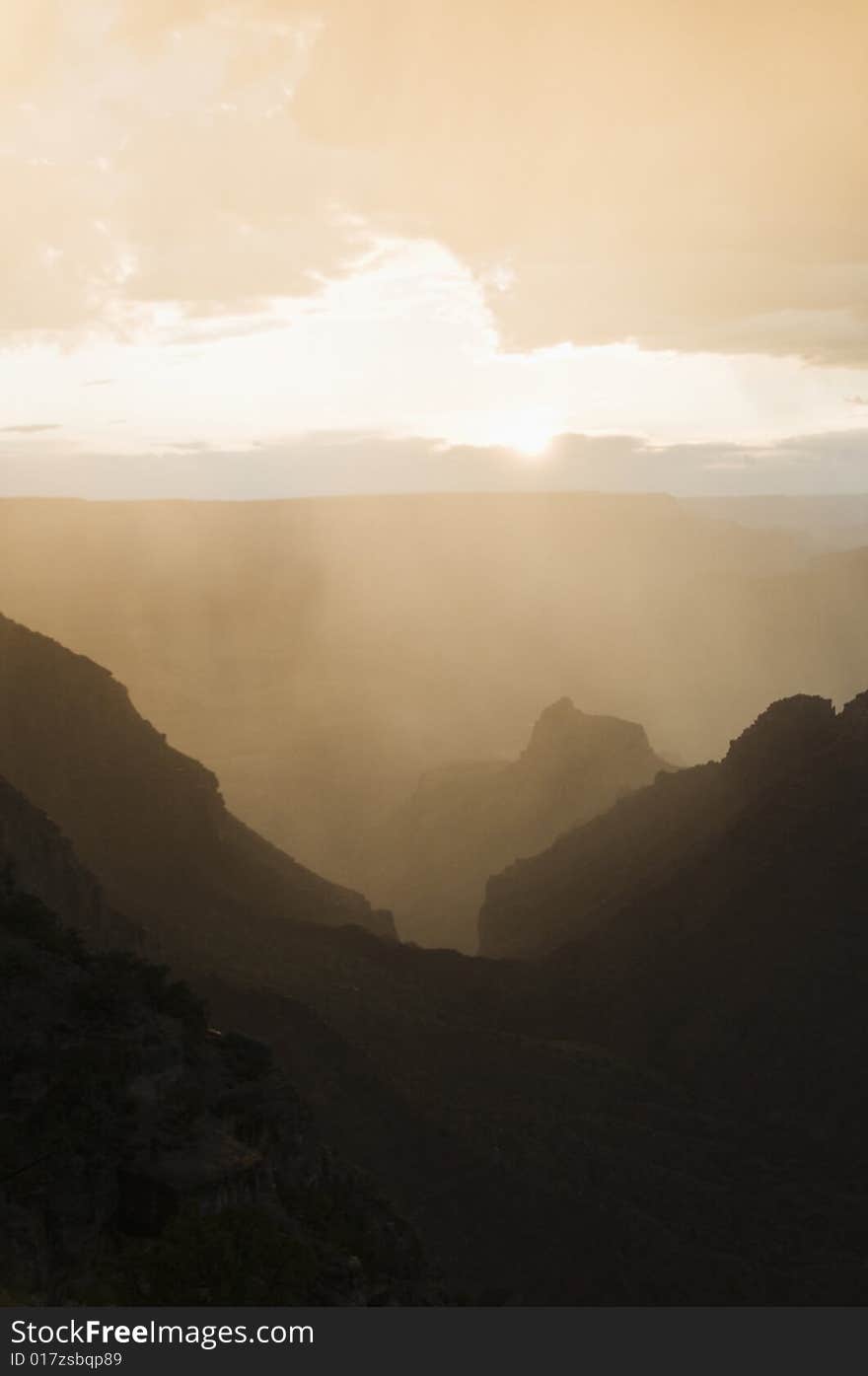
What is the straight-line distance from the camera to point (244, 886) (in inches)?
2468

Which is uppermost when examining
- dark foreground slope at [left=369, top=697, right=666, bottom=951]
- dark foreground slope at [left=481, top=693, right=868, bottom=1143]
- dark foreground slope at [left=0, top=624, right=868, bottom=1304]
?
dark foreground slope at [left=369, top=697, right=666, bottom=951]

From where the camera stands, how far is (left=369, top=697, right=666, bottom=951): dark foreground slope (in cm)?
10425

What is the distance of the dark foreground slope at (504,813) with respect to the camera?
342 ft

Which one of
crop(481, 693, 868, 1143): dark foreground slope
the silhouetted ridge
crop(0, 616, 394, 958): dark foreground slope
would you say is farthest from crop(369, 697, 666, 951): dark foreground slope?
the silhouetted ridge

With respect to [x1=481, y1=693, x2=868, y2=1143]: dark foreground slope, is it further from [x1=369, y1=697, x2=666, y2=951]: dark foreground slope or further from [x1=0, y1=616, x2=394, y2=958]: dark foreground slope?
[x1=369, y1=697, x2=666, y2=951]: dark foreground slope

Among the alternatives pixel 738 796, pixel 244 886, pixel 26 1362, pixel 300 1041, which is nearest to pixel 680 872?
pixel 738 796

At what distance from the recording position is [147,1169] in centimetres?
2061

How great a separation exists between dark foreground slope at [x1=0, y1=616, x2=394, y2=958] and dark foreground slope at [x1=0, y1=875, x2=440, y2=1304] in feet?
91.8

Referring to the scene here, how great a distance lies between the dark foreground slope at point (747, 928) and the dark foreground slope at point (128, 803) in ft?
48.3

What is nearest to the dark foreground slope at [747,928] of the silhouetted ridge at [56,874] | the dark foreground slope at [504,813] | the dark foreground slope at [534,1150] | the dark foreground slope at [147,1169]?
the dark foreground slope at [534,1150]

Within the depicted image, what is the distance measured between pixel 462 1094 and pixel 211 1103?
802 inches

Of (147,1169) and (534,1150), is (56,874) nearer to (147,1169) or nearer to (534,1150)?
(534,1150)

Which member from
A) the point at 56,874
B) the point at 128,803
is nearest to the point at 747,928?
the point at 128,803

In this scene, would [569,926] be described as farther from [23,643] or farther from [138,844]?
[23,643]
